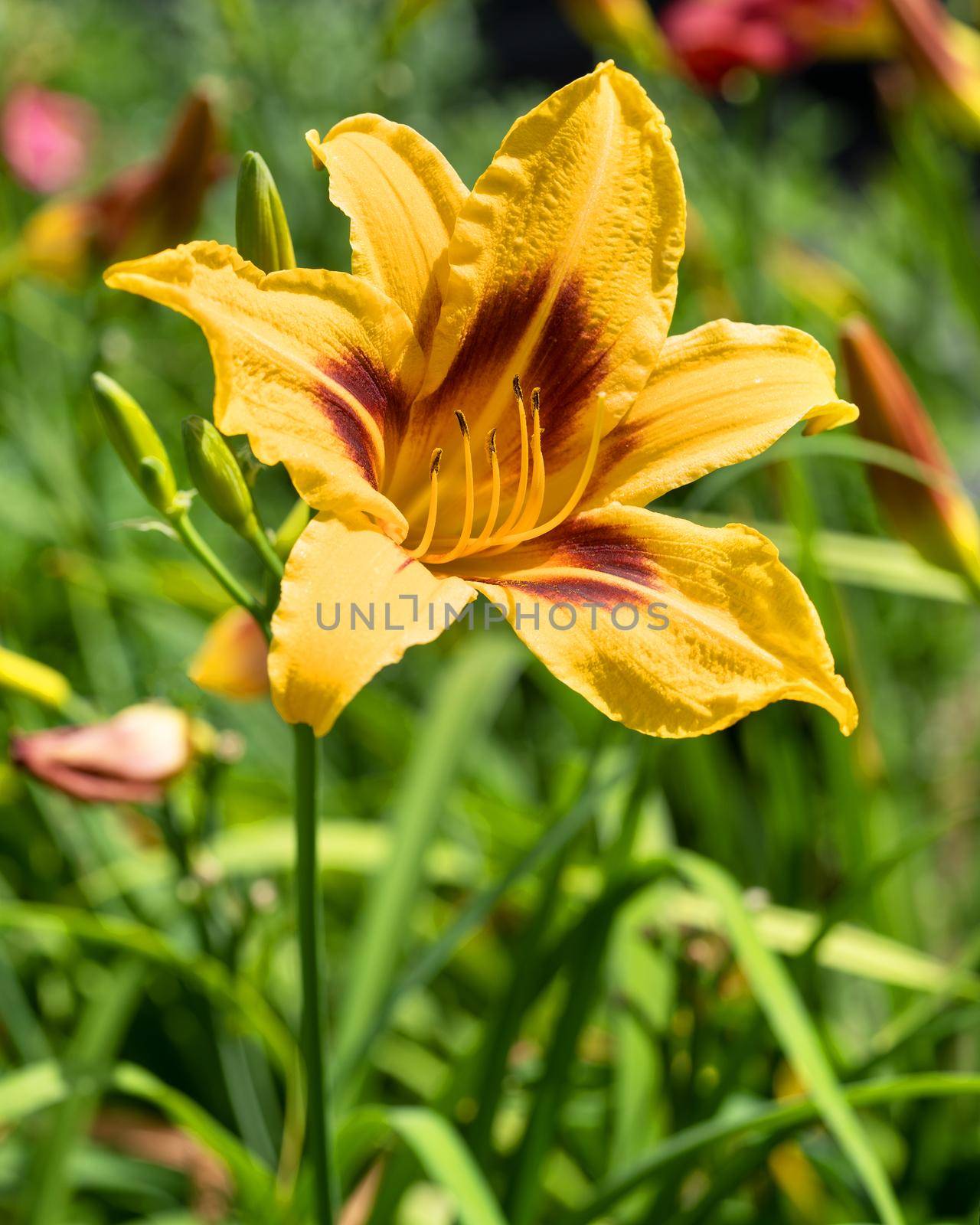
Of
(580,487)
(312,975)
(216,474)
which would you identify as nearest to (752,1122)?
(312,975)

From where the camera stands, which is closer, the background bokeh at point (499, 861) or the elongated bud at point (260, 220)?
the elongated bud at point (260, 220)

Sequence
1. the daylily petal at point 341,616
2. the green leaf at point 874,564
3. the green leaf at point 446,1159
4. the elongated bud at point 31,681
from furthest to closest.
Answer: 1. the green leaf at point 874,564
2. the elongated bud at point 31,681
3. the green leaf at point 446,1159
4. the daylily petal at point 341,616

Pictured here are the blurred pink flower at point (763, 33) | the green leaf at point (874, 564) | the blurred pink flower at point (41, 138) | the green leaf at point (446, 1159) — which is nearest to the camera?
the green leaf at point (446, 1159)

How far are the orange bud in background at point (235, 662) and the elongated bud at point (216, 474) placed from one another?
0.29 meters

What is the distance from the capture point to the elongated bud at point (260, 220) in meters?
0.61

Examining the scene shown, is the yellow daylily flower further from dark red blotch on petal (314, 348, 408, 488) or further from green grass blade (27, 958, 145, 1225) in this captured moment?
green grass blade (27, 958, 145, 1225)

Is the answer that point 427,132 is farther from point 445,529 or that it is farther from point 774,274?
point 445,529

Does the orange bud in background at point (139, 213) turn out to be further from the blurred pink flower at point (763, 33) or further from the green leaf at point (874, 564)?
the blurred pink flower at point (763, 33)

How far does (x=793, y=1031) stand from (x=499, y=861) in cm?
62

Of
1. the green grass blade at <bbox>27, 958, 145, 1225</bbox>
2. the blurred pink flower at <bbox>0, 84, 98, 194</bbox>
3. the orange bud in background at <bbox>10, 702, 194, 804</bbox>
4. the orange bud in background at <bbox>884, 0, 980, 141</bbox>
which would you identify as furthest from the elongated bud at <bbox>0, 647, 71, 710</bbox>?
the blurred pink flower at <bbox>0, 84, 98, 194</bbox>

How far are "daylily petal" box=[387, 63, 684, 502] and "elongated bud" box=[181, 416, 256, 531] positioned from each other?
145mm

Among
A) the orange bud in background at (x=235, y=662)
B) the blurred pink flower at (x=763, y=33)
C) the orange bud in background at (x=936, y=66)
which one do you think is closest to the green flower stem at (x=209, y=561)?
the orange bud in background at (x=235, y=662)

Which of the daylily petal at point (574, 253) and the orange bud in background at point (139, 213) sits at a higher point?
the daylily petal at point (574, 253)

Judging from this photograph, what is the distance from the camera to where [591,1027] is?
1.42 m
